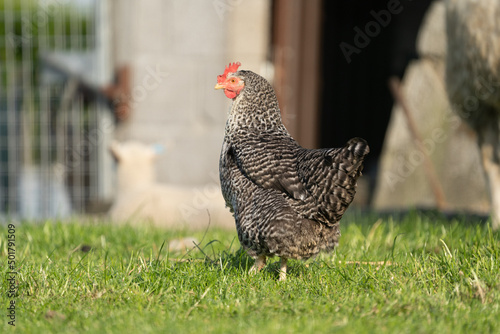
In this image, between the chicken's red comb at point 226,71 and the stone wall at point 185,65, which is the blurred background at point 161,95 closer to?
the stone wall at point 185,65

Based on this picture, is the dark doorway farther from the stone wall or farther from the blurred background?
the stone wall

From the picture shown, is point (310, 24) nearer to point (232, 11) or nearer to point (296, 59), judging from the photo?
point (296, 59)

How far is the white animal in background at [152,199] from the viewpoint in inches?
264

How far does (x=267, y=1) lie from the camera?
7.90m

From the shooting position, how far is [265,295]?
293 cm

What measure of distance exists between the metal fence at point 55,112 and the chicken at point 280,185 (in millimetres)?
4897

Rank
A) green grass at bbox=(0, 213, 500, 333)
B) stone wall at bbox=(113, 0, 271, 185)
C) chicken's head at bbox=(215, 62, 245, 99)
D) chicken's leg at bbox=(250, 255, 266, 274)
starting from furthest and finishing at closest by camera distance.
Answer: stone wall at bbox=(113, 0, 271, 185) < chicken's head at bbox=(215, 62, 245, 99) < chicken's leg at bbox=(250, 255, 266, 274) < green grass at bbox=(0, 213, 500, 333)

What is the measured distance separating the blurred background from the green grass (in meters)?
3.98

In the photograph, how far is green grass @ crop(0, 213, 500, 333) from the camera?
8.23ft

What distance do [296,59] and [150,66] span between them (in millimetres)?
1924

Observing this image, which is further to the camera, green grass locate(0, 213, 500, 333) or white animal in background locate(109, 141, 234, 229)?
white animal in background locate(109, 141, 234, 229)

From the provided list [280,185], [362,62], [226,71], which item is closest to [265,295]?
[280,185]

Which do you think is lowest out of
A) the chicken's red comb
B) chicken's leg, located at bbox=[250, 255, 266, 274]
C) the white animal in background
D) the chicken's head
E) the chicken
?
the white animal in background

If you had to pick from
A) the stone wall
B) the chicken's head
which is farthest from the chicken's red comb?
the stone wall
